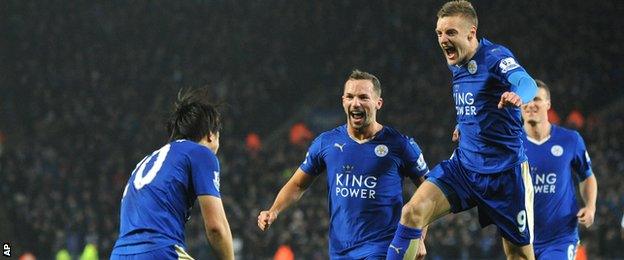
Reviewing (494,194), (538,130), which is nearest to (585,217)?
(538,130)

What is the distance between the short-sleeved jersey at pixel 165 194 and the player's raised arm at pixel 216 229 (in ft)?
0.20

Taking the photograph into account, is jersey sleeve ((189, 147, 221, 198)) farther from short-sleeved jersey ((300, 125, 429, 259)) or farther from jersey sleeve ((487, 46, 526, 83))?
jersey sleeve ((487, 46, 526, 83))

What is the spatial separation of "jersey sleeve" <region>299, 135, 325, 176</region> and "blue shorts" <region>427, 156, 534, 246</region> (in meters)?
0.94

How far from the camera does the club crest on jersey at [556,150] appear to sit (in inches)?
265

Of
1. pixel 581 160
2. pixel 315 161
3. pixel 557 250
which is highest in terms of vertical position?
pixel 315 161

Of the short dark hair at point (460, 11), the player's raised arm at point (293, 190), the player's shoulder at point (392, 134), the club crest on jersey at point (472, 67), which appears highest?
the short dark hair at point (460, 11)

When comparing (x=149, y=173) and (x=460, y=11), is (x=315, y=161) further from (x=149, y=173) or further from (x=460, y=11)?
(x=149, y=173)

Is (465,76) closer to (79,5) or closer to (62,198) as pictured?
(62,198)

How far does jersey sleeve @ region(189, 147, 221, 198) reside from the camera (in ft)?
14.5

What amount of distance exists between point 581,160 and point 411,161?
1683mm

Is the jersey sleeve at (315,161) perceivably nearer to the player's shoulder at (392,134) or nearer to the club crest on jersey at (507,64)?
the player's shoulder at (392,134)

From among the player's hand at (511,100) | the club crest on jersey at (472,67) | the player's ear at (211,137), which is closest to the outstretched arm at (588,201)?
the club crest on jersey at (472,67)

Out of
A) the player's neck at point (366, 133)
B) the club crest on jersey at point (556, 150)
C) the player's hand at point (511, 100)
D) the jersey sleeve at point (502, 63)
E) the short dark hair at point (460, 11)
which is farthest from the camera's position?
the club crest on jersey at point (556, 150)

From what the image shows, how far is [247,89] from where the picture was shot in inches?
976
